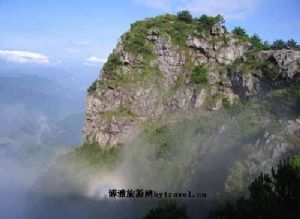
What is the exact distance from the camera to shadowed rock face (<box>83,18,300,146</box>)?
3728 inches

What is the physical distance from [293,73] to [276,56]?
26.1 feet

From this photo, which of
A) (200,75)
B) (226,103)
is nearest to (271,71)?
(226,103)

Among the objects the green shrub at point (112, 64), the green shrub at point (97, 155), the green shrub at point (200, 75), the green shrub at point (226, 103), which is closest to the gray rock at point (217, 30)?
the green shrub at point (200, 75)

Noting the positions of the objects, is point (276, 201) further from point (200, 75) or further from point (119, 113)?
point (200, 75)

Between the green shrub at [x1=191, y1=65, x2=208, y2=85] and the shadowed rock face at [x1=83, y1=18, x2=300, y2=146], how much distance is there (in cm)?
105

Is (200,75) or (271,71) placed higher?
(200,75)

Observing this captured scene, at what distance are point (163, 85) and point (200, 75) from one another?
8984 mm

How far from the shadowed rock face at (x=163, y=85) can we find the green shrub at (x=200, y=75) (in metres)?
1.05

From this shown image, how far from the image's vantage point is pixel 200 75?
97.8 m

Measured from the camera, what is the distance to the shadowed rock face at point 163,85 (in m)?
94.7

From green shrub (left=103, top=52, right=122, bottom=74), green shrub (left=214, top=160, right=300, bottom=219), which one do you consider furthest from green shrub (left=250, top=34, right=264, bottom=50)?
green shrub (left=214, top=160, right=300, bottom=219)

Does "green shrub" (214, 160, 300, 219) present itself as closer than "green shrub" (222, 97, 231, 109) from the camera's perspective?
Yes

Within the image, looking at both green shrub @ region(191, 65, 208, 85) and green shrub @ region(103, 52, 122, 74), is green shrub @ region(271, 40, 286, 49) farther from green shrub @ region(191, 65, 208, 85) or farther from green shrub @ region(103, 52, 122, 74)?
green shrub @ region(103, 52, 122, 74)

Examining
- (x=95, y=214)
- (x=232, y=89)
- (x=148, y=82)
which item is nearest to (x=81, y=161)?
(x=95, y=214)
